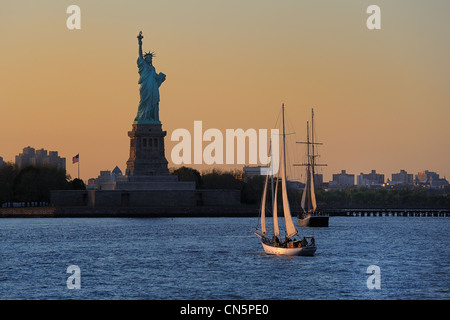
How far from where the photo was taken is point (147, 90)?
155 m

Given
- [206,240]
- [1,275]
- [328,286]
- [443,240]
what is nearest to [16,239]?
[206,240]

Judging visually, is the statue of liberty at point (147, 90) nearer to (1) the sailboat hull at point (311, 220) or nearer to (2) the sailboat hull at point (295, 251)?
(1) the sailboat hull at point (311, 220)

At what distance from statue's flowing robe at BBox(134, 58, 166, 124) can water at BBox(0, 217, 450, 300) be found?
5212 cm

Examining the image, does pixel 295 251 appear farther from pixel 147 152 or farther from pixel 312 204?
pixel 147 152

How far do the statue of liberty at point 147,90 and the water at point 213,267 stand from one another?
52128 mm

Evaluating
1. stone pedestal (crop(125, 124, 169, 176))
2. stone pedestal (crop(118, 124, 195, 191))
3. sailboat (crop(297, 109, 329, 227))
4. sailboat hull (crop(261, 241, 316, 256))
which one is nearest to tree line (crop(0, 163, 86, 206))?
stone pedestal (crop(118, 124, 195, 191))

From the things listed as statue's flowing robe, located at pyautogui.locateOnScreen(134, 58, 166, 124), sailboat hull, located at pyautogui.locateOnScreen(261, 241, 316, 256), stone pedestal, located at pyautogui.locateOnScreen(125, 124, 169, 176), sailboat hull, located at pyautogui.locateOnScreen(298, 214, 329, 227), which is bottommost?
sailboat hull, located at pyautogui.locateOnScreen(261, 241, 316, 256)

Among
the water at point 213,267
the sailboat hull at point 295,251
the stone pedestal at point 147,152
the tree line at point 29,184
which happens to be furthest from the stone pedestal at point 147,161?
the sailboat hull at point 295,251

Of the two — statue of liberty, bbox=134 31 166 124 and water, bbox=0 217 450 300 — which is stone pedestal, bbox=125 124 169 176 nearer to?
statue of liberty, bbox=134 31 166 124

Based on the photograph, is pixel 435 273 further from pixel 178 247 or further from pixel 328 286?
pixel 178 247

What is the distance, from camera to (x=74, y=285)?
54906 millimetres

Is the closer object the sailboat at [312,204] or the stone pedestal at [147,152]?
the sailboat at [312,204]

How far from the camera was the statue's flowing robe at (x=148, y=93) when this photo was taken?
155m

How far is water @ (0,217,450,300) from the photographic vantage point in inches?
2055
